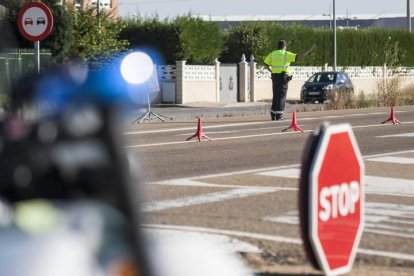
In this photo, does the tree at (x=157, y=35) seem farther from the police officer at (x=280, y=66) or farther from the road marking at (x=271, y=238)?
the road marking at (x=271, y=238)

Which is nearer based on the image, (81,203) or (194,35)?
(81,203)

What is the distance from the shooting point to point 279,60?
24766 millimetres

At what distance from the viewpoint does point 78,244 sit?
1.02 metres

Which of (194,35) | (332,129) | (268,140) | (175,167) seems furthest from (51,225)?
(194,35)

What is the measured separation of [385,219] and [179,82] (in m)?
38.0

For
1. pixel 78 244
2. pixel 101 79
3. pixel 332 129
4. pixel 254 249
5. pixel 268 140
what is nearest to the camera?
pixel 78 244

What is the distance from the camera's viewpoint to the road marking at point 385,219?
8719mm

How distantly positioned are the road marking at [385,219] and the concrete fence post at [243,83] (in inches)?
1592

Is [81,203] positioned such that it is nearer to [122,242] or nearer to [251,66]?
[122,242]

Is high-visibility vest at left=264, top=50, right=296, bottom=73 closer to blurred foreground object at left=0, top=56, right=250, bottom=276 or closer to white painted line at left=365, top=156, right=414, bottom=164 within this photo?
white painted line at left=365, top=156, right=414, bottom=164

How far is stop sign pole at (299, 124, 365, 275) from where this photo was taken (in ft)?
18.6

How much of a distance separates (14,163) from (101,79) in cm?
17

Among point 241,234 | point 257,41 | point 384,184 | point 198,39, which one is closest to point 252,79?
point 257,41

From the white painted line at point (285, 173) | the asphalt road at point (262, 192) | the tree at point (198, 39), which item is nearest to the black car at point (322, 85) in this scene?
the tree at point (198, 39)
